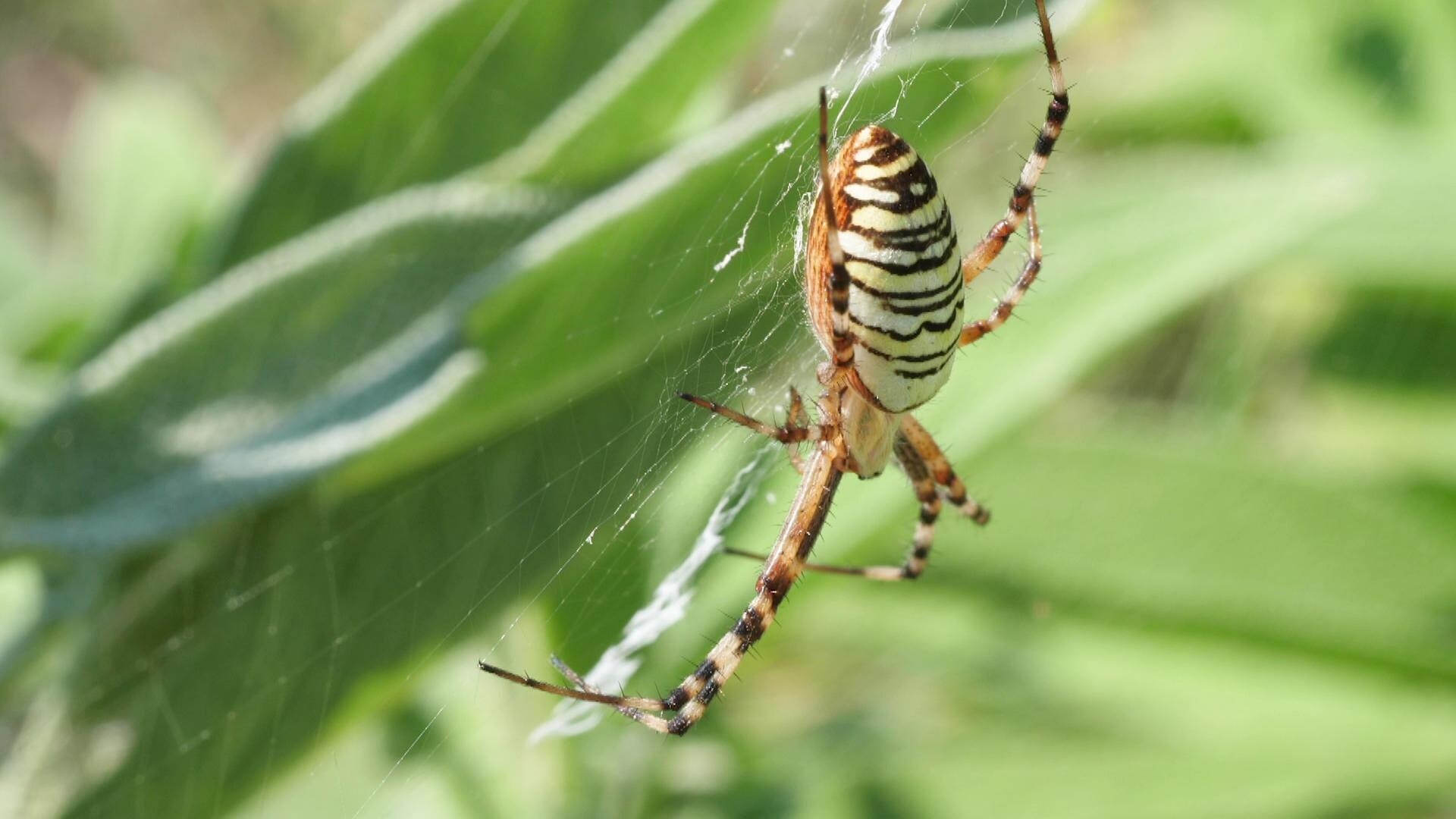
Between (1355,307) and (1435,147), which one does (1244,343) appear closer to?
(1355,307)

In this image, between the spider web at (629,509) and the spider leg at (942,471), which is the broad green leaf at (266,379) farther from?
the spider leg at (942,471)

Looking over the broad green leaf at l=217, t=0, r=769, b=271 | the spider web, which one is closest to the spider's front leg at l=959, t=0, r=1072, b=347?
the spider web

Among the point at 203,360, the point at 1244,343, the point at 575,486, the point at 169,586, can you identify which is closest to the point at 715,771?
the point at 575,486

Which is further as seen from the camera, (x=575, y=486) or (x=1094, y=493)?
(x=1094, y=493)

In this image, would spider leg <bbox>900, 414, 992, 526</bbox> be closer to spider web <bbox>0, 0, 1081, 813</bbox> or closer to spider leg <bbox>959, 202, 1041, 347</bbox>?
spider leg <bbox>959, 202, 1041, 347</bbox>

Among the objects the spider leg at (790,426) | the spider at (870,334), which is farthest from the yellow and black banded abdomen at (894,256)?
the spider leg at (790,426)

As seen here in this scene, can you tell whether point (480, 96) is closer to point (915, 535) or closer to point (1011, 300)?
point (1011, 300)

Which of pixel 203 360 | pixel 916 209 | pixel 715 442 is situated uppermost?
pixel 203 360

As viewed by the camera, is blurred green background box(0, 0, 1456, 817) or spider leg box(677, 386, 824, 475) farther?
spider leg box(677, 386, 824, 475)
